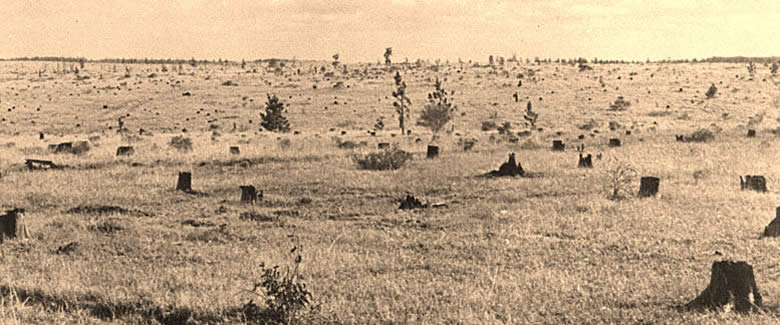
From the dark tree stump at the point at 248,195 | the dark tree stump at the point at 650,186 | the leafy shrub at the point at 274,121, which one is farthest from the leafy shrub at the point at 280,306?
the leafy shrub at the point at 274,121

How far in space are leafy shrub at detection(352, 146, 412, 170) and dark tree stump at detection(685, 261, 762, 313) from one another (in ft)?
45.2

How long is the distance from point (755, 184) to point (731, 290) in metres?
9.10

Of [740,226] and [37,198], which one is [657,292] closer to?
[740,226]

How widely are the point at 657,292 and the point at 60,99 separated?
226 feet

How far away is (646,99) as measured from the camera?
58.5 m

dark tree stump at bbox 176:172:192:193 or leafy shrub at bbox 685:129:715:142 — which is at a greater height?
leafy shrub at bbox 685:129:715:142

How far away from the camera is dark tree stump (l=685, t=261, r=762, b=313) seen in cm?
742

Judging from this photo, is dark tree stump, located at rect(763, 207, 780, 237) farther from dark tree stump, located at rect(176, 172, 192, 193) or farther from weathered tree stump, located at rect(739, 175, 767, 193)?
dark tree stump, located at rect(176, 172, 192, 193)

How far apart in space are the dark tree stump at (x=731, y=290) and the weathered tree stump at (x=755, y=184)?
8.76m

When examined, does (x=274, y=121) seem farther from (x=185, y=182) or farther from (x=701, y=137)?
(x=185, y=182)

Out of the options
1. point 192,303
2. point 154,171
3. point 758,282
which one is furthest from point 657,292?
point 154,171

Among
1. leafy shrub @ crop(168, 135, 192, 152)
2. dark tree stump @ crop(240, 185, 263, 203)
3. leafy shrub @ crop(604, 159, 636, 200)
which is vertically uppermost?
leafy shrub @ crop(604, 159, 636, 200)

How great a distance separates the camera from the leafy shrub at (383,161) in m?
20.9

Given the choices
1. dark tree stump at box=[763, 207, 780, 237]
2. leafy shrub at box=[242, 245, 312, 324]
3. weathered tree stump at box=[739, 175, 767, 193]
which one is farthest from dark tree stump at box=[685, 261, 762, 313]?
weathered tree stump at box=[739, 175, 767, 193]
